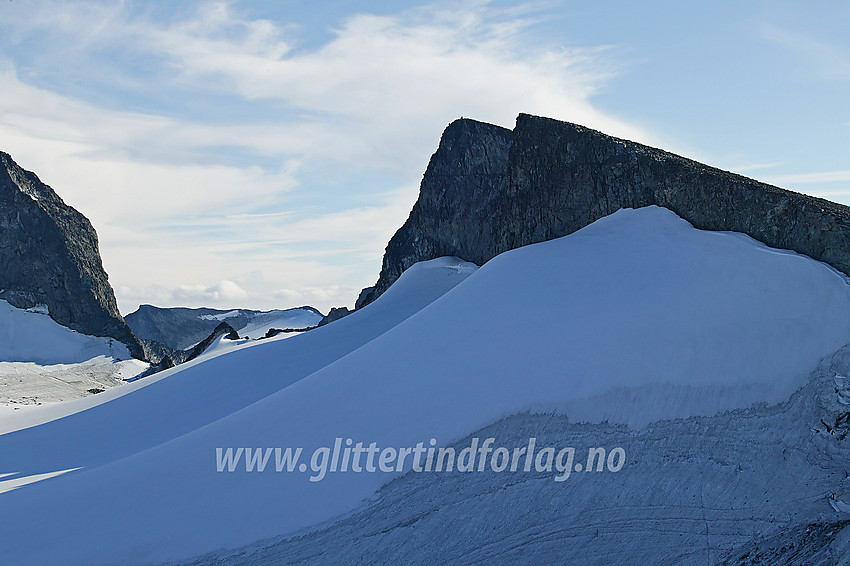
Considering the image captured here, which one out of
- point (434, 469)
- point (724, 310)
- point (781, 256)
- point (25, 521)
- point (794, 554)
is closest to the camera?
point (794, 554)

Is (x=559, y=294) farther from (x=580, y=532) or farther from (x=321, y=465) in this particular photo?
(x=321, y=465)

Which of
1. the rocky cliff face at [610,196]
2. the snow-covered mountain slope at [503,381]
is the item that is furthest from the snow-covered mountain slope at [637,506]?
the rocky cliff face at [610,196]

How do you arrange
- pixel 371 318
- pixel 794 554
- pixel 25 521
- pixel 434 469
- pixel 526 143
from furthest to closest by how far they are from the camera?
pixel 371 318, pixel 526 143, pixel 25 521, pixel 434 469, pixel 794 554

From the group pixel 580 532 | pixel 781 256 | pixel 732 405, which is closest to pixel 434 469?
pixel 580 532

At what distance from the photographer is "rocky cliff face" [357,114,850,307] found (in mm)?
12273

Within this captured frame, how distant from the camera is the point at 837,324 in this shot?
1014 cm

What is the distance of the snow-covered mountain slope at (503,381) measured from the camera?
30.1 feet

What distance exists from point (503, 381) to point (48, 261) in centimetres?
4265

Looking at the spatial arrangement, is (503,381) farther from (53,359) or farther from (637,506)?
(53,359)

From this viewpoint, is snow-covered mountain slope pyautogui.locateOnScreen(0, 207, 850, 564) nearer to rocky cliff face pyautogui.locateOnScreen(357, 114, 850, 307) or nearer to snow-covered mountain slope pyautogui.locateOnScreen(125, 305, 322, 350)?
rocky cliff face pyautogui.locateOnScreen(357, 114, 850, 307)

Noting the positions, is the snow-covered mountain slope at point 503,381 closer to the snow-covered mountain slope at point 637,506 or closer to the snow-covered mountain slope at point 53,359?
the snow-covered mountain slope at point 637,506

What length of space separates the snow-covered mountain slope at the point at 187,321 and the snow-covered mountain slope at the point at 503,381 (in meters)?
56.9

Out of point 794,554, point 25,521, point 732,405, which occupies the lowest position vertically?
point 794,554

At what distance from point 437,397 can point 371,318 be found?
13398 millimetres
